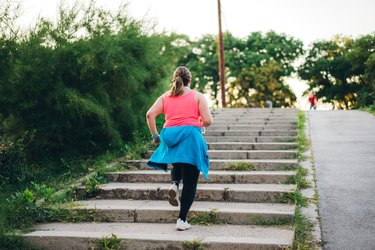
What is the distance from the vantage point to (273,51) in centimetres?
3919

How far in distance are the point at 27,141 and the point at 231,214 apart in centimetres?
433

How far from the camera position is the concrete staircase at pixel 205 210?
4.21 m

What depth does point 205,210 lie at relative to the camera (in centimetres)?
490

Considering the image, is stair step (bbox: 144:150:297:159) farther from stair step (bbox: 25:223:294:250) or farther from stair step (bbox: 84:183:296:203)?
stair step (bbox: 25:223:294:250)

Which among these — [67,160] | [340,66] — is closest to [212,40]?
[340,66]

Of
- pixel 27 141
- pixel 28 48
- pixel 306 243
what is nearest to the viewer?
pixel 306 243

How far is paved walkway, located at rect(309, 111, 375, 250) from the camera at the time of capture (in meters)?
4.27

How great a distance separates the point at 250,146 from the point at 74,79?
3803 millimetres

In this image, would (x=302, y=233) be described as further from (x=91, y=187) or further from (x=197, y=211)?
(x=91, y=187)

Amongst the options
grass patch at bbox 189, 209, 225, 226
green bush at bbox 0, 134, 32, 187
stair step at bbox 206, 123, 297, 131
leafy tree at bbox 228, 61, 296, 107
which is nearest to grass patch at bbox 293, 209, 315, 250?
grass patch at bbox 189, 209, 225, 226

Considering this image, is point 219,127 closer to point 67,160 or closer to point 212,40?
point 67,160

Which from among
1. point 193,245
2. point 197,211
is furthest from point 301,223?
point 193,245

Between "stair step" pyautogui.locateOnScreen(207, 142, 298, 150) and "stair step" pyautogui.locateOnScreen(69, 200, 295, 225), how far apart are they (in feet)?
10.3

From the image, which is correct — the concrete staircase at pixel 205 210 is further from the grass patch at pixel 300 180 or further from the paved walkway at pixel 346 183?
the paved walkway at pixel 346 183
